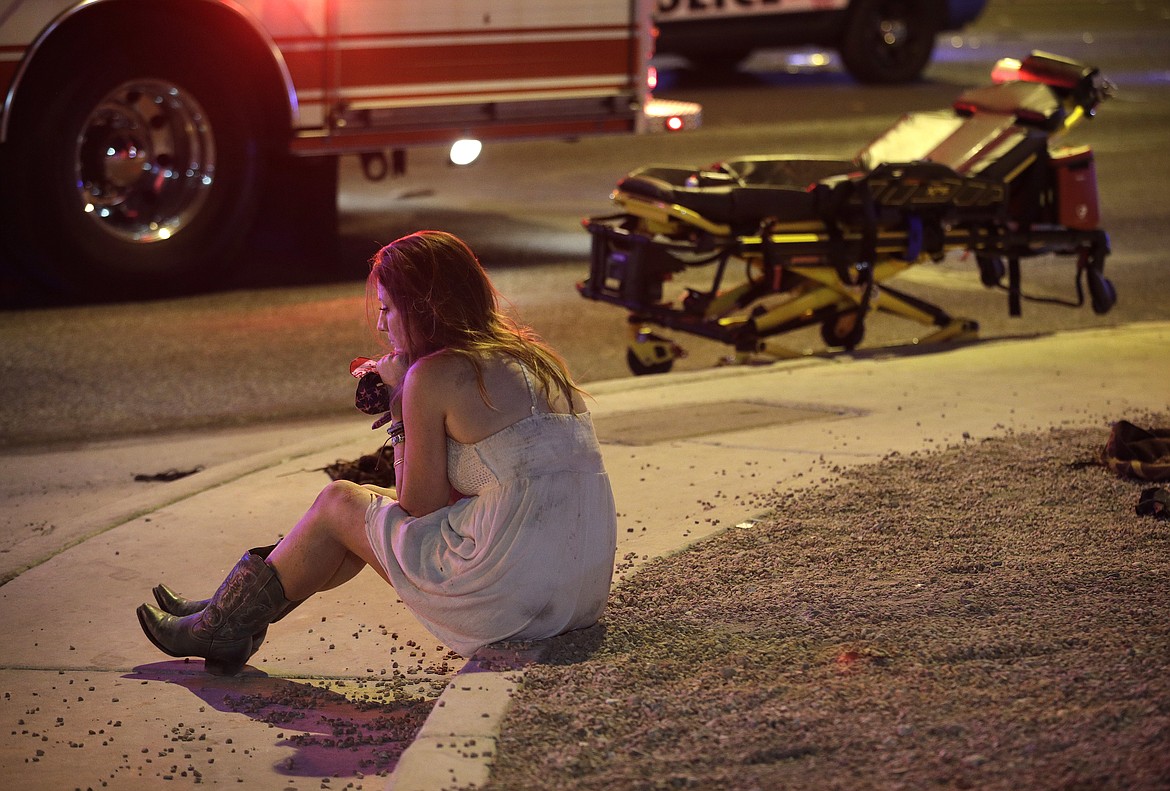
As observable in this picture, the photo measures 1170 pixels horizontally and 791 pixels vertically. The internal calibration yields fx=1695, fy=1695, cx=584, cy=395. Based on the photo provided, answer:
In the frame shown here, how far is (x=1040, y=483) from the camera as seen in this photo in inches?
223

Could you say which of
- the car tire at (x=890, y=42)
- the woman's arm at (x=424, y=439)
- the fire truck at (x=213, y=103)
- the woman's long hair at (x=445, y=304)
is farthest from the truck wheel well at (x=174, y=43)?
the car tire at (x=890, y=42)

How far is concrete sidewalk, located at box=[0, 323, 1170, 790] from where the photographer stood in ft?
13.0

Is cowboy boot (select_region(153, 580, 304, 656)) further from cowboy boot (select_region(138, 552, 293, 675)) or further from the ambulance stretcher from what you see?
the ambulance stretcher

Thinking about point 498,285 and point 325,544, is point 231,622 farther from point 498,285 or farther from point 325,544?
point 498,285

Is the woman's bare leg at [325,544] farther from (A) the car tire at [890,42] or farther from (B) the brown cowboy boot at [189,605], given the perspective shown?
(A) the car tire at [890,42]

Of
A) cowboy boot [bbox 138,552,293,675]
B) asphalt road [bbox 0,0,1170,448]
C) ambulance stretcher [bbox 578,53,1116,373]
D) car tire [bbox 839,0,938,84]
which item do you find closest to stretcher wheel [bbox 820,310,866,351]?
ambulance stretcher [bbox 578,53,1116,373]

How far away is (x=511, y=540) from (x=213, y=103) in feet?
21.9

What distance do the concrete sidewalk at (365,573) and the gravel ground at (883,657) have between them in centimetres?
23

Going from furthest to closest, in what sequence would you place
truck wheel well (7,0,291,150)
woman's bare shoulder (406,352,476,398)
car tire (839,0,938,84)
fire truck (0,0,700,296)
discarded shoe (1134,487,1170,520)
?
car tire (839,0,938,84), fire truck (0,0,700,296), truck wheel well (7,0,291,150), discarded shoe (1134,487,1170,520), woman's bare shoulder (406,352,476,398)

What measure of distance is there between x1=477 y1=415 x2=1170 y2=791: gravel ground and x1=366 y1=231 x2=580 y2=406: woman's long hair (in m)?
0.76

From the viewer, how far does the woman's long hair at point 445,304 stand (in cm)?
421

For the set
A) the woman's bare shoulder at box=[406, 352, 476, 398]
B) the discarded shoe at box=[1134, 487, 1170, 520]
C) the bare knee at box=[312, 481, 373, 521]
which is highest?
the woman's bare shoulder at box=[406, 352, 476, 398]

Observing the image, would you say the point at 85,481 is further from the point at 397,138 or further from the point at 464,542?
the point at 397,138

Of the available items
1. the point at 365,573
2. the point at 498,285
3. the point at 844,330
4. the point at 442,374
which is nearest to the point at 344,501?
the point at 442,374
